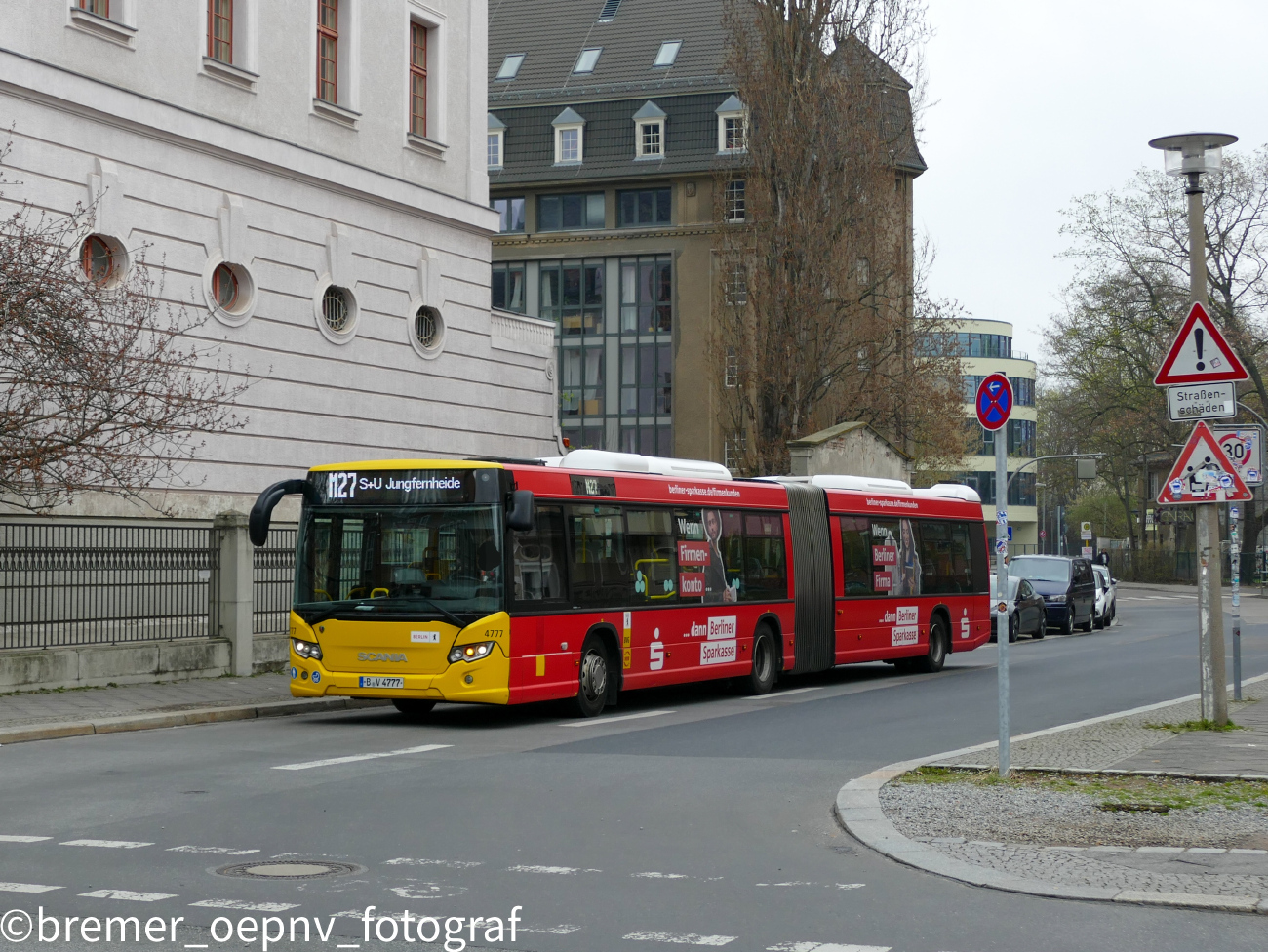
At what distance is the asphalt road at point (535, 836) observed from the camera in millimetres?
7082

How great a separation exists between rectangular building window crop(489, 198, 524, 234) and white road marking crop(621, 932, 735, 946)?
2548 inches

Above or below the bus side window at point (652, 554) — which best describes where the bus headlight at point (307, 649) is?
below

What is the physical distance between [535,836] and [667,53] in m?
62.9

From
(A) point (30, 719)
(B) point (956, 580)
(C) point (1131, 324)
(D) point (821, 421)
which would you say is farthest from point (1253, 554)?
(A) point (30, 719)

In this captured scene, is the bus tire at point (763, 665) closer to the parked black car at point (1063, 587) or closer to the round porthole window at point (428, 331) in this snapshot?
the round porthole window at point (428, 331)

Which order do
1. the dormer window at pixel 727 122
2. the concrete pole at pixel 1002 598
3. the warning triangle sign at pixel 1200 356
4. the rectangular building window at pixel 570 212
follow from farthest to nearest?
1. the rectangular building window at pixel 570 212
2. the dormer window at pixel 727 122
3. the warning triangle sign at pixel 1200 356
4. the concrete pole at pixel 1002 598

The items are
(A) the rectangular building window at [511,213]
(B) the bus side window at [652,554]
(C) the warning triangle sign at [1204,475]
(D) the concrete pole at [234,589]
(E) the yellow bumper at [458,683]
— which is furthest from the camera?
(A) the rectangular building window at [511,213]

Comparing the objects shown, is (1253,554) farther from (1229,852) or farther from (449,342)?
(1229,852)

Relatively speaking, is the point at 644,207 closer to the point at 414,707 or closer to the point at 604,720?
the point at 414,707

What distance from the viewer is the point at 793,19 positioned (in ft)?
134

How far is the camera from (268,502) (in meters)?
17.1

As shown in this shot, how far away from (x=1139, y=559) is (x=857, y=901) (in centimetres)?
9226

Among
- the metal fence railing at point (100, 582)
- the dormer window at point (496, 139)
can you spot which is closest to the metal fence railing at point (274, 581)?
the metal fence railing at point (100, 582)

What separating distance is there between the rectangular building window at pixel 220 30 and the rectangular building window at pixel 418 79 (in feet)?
16.8
